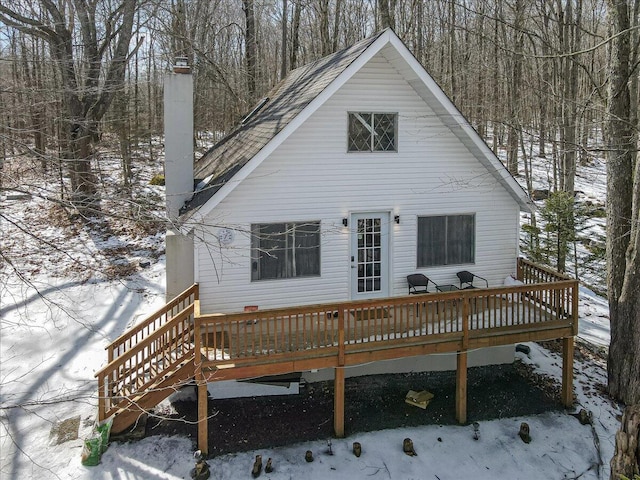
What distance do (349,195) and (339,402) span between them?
3736 mm

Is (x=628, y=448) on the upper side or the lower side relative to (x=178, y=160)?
lower

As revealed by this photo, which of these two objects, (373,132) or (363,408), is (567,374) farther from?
(373,132)

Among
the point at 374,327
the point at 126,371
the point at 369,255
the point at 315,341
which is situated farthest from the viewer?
the point at 369,255

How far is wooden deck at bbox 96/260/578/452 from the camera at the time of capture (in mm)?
8000

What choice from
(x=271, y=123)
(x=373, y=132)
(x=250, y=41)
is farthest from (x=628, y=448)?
(x=250, y=41)

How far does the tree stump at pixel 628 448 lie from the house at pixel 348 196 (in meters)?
5.67

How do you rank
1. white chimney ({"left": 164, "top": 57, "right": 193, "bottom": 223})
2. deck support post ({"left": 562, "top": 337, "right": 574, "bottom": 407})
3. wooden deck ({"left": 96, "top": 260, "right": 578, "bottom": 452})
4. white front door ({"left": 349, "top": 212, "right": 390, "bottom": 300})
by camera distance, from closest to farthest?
wooden deck ({"left": 96, "top": 260, "right": 578, "bottom": 452}), deck support post ({"left": 562, "top": 337, "right": 574, "bottom": 407}), white chimney ({"left": 164, "top": 57, "right": 193, "bottom": 223}), white front door ({"left": 349, "top": 212, "right": 390, "bottom": 300})

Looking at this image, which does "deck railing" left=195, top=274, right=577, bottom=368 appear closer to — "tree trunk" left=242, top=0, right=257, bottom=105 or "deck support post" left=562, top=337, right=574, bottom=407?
"deck support post" left=562, top=337, right=574, bottom=407

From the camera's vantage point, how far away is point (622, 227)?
33.9 feet

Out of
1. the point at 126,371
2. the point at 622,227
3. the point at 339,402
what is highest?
the point at 622,227

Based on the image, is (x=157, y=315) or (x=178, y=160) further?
(x=178, y=160)

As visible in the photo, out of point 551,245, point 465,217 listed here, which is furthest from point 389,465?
point 551,245

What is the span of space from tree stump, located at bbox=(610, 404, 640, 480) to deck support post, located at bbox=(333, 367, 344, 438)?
15.4 ft

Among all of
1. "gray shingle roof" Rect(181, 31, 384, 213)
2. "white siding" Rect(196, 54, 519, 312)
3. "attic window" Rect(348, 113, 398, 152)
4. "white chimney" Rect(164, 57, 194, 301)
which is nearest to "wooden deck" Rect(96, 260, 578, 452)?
"white siding" Rect(196, 54, 519, 312)
